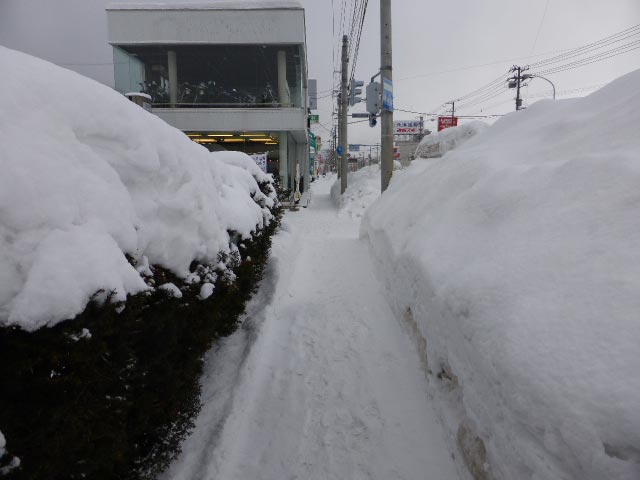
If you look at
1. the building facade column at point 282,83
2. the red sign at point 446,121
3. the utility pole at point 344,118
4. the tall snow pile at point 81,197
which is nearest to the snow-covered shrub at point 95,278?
the tall snow pile at point 81,197

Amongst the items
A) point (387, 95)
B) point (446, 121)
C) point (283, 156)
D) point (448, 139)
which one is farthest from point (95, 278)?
point (446, 121)

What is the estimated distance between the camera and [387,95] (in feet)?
28.4

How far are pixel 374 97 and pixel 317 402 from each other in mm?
7658

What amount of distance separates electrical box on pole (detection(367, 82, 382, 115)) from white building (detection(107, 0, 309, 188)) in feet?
33.7

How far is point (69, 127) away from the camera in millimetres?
1931

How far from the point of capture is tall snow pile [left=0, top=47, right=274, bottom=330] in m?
1.40

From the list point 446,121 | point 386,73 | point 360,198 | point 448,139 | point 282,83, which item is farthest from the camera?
point 446,121

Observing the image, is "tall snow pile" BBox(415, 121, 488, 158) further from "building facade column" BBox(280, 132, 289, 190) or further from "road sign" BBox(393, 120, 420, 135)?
"road sign" BBox(393, 120, 420, 135)

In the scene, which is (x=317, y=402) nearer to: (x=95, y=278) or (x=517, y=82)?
(x=95, y=278)

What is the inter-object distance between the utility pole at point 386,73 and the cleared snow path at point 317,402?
5.03 m

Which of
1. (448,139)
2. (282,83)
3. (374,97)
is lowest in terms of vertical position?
(448,139)

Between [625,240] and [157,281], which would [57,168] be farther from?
[625,240]

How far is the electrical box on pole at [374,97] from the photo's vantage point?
871 cm

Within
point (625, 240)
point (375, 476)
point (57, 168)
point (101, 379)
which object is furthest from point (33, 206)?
point (625, 240)
